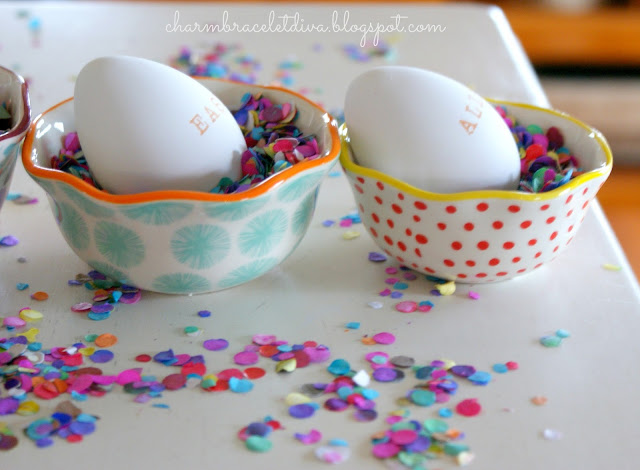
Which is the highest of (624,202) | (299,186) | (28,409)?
(299,186)

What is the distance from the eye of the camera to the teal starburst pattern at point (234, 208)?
579 millimetres

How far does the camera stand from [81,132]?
2.11 ft

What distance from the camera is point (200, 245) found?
607 mm

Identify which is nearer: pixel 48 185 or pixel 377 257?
pixel 48 185

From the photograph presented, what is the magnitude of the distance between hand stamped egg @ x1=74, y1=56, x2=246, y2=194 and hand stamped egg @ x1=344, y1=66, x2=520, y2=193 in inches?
4.6

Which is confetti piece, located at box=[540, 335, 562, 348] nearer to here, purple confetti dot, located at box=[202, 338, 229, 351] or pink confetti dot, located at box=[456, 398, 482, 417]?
pink confetti dot, located at box=[456, 398, 482, 417]

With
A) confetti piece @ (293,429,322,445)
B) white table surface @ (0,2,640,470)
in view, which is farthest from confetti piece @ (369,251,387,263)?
confetti piece @ (293,429,322,445)

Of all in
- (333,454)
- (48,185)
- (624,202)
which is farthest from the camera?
(624,202)

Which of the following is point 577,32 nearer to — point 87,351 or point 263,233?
point 263,233

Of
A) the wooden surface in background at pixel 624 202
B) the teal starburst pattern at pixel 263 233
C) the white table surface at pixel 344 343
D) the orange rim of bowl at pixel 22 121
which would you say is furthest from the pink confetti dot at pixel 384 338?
the wooden surface in background at pixel 624 202

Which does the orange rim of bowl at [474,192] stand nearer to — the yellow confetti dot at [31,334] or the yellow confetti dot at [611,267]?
the yellow confetti dot at [611,267]

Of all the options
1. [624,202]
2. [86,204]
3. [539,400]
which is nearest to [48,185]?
[86,204]

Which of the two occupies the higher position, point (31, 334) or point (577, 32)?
point (31, 334)

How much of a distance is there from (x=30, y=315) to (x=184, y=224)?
0.49ft
